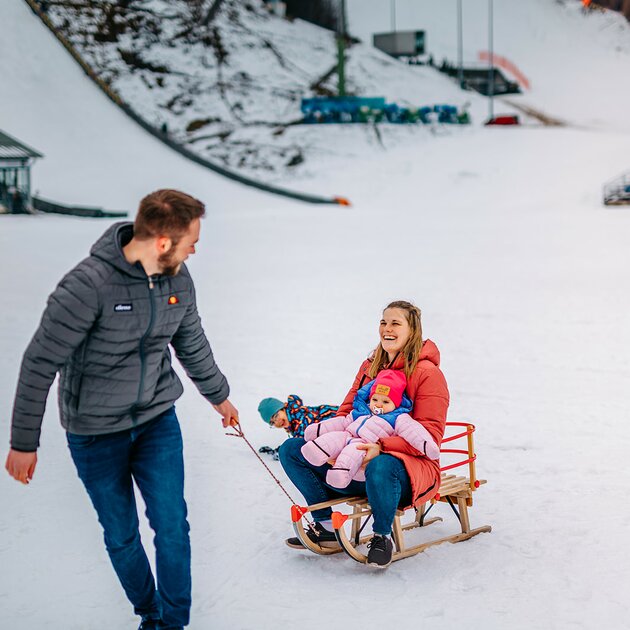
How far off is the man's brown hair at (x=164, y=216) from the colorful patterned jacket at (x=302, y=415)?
184cm

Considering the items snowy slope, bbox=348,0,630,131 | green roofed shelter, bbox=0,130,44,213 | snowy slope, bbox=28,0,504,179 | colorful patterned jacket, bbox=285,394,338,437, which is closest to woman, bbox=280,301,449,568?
colorful patterned jacket, bbox=285,394,338,437

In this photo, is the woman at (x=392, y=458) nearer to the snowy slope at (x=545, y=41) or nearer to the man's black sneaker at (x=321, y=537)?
the man's black sneaker at (x=321, y=537)

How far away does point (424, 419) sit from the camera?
10.7 feet

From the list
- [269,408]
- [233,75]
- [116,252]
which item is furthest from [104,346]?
[233,75]

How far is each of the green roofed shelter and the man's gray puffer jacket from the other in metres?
→ 17.0

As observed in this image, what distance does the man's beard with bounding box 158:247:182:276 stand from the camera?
248cm

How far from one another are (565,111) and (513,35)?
1018cm

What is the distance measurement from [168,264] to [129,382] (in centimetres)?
34

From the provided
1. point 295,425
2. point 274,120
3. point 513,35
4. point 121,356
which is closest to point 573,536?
point 295,425

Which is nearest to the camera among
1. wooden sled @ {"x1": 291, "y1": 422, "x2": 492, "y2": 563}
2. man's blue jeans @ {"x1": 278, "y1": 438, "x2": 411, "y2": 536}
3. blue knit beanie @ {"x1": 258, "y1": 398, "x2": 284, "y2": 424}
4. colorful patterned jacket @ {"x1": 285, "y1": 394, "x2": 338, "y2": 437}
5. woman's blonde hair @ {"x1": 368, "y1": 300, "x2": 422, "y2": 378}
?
man's blue jeans @ {"x1": 278, "y1": 438, "x2": 411, "y2": 536}

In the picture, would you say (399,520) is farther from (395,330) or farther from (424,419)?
(395,330)

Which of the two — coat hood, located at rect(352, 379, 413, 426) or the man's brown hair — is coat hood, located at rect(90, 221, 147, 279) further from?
coat hood, located at rect(352, 379, 413, 426)

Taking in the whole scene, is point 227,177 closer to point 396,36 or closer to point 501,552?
point 396,36

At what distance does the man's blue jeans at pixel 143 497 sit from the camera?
2566 mm
